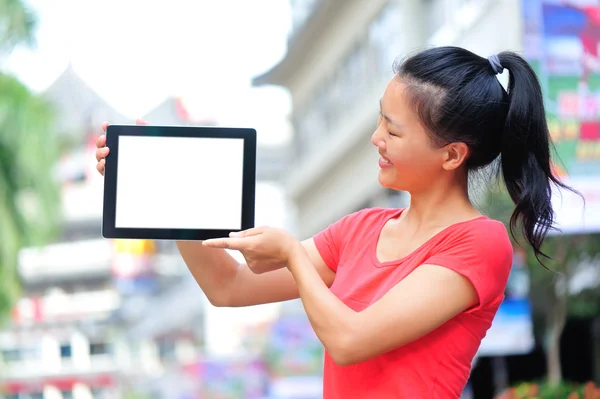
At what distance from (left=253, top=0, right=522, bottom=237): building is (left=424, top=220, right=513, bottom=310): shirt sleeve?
25.1 feet

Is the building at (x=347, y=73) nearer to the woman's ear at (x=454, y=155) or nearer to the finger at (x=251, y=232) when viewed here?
the woman's ear at (x=454, y=155)

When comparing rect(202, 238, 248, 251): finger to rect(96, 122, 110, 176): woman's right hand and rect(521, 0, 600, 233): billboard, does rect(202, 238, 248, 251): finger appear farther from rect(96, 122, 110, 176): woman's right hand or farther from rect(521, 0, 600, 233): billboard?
rect(521, 0, 600, 233): billboard

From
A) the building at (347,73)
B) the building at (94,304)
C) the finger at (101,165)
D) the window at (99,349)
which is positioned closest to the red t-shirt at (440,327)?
the finger at (101,165)

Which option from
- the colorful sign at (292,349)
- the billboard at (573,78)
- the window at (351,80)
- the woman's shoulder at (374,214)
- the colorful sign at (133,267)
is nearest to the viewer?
the woman's shoulder at (374,214)

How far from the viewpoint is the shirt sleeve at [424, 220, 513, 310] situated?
5.21 ft

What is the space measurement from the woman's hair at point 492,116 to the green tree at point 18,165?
863 centimetres

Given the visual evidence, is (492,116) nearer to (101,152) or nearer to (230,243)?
(230,243)

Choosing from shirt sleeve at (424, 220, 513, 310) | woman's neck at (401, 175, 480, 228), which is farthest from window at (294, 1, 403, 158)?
shirt sleeve at (424, 220, 513, 310)

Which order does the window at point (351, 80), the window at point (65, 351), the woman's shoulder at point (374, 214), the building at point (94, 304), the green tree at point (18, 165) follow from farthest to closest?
1. the window at point (65, 351)
2. the building at point (94, 304)
3. the window at point (351, 80)
4. the green tree at point (18, 165)
5. the woman's shoulder at point (374, 214)

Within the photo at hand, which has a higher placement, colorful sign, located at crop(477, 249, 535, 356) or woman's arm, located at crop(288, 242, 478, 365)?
woman's arm, located at crop(288, 242, 478, 365)

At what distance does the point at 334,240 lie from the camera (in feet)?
6.01

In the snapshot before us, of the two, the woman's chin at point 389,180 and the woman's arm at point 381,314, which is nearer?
the woman's arm at point 381,314

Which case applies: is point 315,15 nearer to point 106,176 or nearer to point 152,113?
point 106,176

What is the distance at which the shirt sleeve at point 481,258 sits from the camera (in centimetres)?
159
